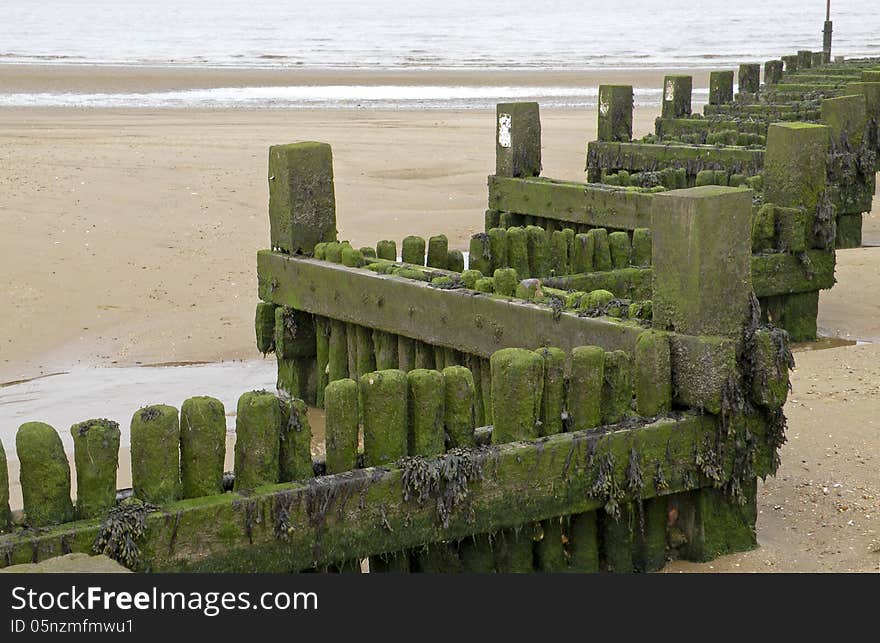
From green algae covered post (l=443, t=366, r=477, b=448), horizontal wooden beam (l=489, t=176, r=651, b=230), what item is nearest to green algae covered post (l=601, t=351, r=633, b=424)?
green algae covered post (l=443, t=366, r=477, b=448)

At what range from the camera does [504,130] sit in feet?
38.9

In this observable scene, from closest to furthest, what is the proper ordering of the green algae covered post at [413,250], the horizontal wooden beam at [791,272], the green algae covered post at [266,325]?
the green algae covered post at [413,250], the green algae covered post at [266,325], the horizontal wooden beam at [791,272]

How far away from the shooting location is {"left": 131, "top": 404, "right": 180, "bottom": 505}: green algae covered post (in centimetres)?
486

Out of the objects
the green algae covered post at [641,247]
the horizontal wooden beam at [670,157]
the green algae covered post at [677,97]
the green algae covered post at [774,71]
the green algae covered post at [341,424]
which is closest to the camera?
the green algae covered post at [341,424]

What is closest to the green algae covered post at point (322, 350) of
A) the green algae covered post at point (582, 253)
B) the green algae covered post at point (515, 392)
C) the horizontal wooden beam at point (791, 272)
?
the green algae covered post at point (582, 253)

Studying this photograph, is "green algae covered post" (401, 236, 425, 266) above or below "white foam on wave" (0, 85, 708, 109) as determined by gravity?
above

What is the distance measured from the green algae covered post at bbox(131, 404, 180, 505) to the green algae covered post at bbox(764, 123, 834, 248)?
6104mm

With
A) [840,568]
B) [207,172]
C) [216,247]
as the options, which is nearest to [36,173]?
[207,172]

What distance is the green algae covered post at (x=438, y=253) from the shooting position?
8.53m

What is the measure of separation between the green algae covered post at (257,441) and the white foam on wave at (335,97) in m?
29.9

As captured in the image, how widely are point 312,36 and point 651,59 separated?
22.4 m

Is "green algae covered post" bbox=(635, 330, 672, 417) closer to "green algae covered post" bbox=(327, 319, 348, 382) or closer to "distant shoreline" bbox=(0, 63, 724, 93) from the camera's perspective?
"green algae covered post" bbox=(327, 319, 348, 382)

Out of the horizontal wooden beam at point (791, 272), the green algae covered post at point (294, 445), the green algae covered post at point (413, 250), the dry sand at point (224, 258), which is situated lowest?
the dry sand at point (224, 258)

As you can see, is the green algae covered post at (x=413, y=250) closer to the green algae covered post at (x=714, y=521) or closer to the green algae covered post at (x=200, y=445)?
the green algae covered post at (x=714, y=521)
